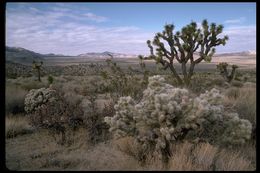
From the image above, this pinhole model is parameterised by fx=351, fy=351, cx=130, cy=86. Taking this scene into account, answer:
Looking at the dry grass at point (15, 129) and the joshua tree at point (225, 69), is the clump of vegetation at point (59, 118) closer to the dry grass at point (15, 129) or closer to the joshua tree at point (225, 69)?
the dry grass at point (15, 129)

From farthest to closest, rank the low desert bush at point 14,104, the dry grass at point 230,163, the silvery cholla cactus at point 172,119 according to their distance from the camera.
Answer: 1. the low desert bush at point 14,104
2. the dry grass at point 230,163
3. the silvery cholla cactus at point 172,119

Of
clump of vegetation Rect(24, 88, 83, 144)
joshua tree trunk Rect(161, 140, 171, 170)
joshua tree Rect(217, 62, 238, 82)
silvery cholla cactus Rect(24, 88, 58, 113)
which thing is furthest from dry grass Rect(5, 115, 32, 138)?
joshua tree Rect(217, 62, 238, 82)

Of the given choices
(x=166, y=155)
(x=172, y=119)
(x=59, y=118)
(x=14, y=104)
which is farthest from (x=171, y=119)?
(x=14, y=104)

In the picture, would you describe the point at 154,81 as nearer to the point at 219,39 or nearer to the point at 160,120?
the point at 160,120

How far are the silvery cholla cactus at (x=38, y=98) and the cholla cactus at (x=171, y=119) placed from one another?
486cm

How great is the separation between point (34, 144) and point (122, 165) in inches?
115

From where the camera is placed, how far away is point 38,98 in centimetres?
1098

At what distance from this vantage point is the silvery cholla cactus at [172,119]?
589 cm

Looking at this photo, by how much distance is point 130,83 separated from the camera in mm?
12250

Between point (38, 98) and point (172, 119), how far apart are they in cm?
604

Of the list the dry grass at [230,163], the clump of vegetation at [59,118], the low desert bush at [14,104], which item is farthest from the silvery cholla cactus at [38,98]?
the dry grass at [230,163]

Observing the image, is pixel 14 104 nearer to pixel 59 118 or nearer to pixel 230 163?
pixel 59 118

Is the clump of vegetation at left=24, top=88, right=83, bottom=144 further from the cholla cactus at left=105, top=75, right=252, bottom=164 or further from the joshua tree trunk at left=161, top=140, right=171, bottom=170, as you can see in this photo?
the joshua tree trunk at left=161, top=140, right=171, bottom=170
